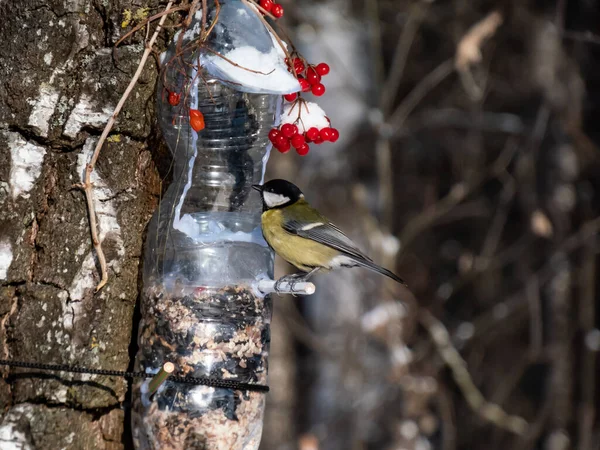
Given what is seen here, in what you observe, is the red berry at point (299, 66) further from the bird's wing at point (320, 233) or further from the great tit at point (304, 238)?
the bird's wing at point (320, 233)

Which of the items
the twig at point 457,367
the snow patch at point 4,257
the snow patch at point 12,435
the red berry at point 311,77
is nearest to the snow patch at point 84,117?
the snow patch at point 4,257

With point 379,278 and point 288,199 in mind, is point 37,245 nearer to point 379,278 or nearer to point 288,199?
point 288,199

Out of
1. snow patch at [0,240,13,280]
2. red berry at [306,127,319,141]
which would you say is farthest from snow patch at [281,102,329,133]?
snow patch at [0,240,13,280]

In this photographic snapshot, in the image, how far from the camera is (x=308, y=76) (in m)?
2.40

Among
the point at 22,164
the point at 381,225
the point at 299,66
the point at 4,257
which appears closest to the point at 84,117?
the point at 22,164

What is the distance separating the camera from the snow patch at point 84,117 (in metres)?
2.22

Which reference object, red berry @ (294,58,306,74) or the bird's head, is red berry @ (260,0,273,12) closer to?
red berry @ (294,58,306,74)

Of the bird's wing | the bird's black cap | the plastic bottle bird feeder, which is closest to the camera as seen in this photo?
the plastic bottle bird feeder

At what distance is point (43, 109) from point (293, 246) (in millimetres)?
1081

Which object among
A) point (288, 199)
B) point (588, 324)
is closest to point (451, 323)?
point (588, 324)

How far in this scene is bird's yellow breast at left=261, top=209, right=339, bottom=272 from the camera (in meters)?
2.70

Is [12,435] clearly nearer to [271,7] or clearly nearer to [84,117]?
[84,117]

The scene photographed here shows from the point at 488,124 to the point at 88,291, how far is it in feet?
15.9

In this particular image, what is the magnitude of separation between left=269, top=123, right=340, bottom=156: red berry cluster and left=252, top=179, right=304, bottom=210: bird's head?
236mm
